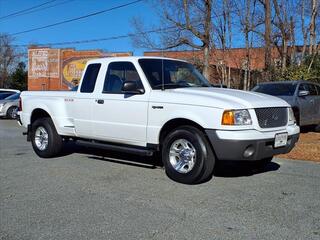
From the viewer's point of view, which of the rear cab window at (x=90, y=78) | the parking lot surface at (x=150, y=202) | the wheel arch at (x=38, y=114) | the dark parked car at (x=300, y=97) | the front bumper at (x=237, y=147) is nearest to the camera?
the parking lot surface at (x=150, y=202)

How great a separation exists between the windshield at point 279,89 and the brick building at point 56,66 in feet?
93.7

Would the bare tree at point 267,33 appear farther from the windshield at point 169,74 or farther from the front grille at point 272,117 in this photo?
the front grille at point 272,117

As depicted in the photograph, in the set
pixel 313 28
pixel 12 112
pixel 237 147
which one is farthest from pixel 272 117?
pixel 12 112

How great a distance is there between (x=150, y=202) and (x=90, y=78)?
3416 mm

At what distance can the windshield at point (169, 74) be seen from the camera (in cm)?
759

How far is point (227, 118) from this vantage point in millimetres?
6375

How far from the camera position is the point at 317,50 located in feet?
72.5

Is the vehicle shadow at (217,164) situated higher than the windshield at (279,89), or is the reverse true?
the windshield at (279,89)

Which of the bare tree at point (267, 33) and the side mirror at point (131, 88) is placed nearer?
the side mirror at point (131, 88)

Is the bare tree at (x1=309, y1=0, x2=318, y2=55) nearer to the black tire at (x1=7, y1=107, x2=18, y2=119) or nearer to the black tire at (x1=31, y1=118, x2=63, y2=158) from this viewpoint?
the black tire at (x1=7, y1=107, x2=18, y2=119)

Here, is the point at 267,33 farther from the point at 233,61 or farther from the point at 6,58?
Result: the point at 6,58

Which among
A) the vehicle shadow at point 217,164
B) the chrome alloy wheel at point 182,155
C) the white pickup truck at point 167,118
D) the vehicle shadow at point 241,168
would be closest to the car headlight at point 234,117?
the white pickup truck at point 167,118

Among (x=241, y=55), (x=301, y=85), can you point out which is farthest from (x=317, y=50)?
(x=301, y=85)

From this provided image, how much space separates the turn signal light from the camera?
251 inches
